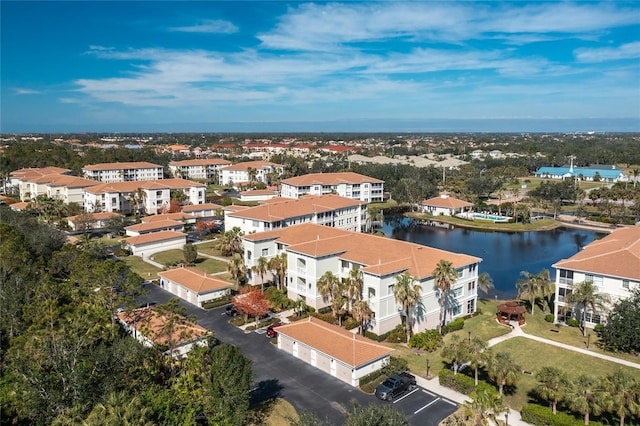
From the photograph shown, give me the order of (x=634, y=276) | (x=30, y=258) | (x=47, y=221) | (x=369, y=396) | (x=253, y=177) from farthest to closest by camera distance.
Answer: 1. (x=253, y=177)
2. (x=47, y=221)
3. (x=30, y=258)
4. (x=634, y=276)
5. (x=369, y=396)

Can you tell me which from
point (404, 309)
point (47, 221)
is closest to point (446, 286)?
point (404, 309)

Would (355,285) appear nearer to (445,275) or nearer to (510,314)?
(445,275)

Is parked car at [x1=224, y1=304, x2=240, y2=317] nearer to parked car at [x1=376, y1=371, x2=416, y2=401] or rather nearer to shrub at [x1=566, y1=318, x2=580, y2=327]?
parked car at [x1=376, y1=371, x2=416, y2=401]

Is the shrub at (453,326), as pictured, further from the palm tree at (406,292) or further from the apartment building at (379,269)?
the palm tree at (406,292)

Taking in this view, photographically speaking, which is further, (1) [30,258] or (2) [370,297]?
(1) [30,258]

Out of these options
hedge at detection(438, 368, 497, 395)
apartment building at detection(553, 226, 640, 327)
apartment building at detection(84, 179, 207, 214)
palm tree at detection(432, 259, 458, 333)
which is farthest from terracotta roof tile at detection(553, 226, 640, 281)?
apartment building at detection(84, 179, 207, 214)

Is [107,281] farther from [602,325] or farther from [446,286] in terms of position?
[602,325]

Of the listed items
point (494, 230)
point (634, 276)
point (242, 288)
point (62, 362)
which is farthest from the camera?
point (494, 230)

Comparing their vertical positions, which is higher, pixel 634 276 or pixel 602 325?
pixel 634 276
